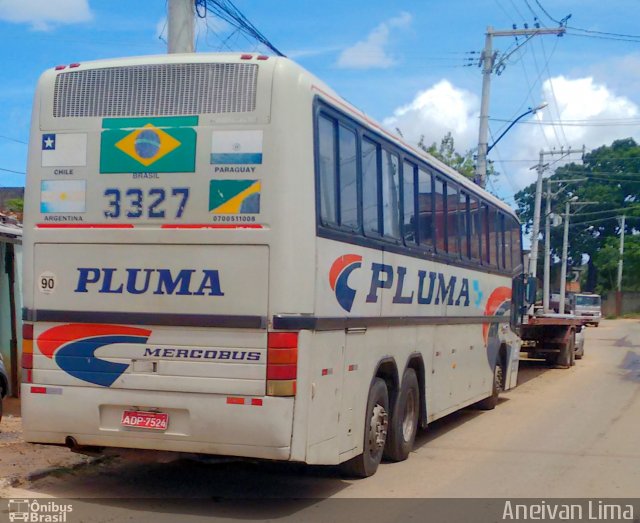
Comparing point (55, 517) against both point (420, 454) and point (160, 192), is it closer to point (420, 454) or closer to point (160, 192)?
point (160, 192)

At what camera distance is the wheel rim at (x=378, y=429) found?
825 cm

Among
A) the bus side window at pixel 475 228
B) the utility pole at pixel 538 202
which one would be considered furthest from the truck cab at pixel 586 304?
the bus side window at pixel 475 228

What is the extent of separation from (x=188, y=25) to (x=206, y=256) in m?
6.34

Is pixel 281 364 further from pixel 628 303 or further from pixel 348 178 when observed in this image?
pixel 628 303

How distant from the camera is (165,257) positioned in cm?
691

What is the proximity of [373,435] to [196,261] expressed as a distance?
2713mm

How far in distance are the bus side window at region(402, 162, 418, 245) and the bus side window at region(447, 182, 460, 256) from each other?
1521 millimetres

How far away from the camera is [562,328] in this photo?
21406 millimetres

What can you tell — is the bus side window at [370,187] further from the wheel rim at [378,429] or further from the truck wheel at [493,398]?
the truck wheel at [493,398]

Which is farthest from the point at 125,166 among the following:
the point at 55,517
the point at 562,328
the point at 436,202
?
the point at 562,328

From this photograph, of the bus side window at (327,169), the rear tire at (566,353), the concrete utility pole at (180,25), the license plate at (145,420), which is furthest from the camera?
the rear tire at (566,353)

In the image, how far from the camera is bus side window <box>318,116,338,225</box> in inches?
281

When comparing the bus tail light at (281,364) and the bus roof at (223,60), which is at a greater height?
the bus roof at (223,60)

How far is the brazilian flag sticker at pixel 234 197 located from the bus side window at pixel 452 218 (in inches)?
186
